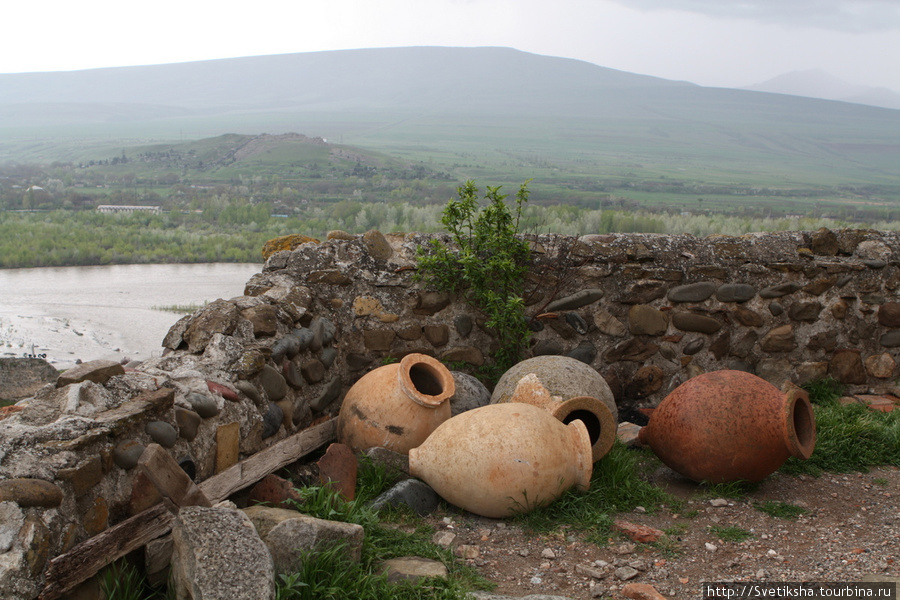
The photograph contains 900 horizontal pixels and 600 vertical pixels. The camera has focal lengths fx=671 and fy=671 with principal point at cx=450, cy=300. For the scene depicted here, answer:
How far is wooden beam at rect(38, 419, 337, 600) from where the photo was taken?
216 centimetres

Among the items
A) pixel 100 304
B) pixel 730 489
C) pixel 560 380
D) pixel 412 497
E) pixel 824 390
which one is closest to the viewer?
pixel 412 497

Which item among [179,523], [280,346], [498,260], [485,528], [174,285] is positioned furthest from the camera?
[174,285]

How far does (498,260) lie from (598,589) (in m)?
2.61

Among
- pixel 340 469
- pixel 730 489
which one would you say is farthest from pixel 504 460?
pixel 730 489

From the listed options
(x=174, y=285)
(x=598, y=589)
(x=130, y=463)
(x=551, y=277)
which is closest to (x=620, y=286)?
(x=551, y=277)

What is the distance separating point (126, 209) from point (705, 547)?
13.1m

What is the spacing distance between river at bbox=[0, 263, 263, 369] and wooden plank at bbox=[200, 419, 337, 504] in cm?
231

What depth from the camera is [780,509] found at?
11.9 ft

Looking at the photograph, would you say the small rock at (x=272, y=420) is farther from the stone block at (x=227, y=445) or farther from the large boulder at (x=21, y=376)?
the large boulder at (x=21, y=376)

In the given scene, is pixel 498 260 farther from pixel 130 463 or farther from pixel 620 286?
pixel 130 463

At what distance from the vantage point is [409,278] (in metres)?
5.08

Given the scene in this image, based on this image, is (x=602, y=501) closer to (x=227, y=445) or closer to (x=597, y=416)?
(x=597, y=416)

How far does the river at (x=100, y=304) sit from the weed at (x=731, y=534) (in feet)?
14.2

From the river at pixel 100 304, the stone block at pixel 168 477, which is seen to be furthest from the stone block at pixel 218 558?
the river at pixel 100 304
